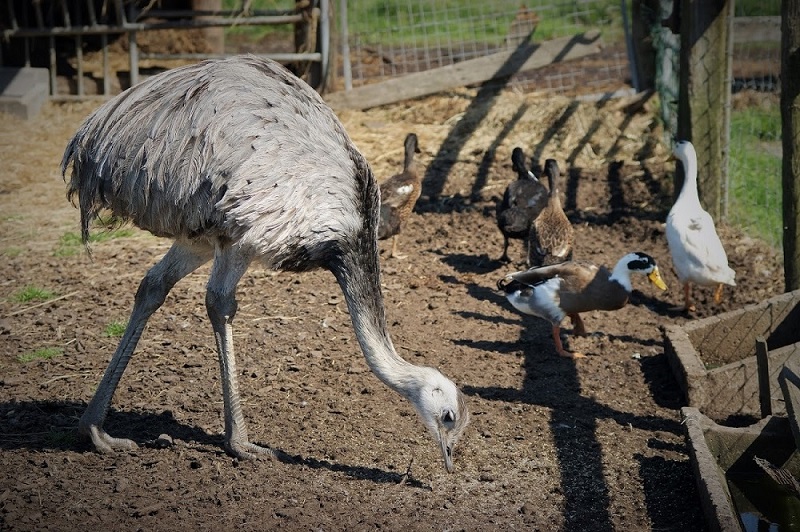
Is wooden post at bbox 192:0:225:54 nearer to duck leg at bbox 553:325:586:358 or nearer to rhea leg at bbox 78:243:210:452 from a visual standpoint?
duck leg at bbox 553:325:586:358

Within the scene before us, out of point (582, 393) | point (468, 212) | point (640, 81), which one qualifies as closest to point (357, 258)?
point (582, 393)

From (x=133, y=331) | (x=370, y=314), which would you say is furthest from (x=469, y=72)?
(x=133, y=331)

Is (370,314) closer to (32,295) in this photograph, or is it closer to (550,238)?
(550,238)

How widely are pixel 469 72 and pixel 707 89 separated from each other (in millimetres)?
4151

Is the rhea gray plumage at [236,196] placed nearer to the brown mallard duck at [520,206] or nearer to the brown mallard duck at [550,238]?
the brown mallard duck at [550,238]

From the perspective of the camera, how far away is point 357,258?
17.3 ft

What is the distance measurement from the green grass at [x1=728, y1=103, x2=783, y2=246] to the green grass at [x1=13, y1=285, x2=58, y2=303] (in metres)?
6.26

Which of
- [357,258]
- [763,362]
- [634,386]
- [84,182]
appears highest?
[84,182]

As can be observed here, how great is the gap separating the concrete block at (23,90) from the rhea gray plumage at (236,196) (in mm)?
7299

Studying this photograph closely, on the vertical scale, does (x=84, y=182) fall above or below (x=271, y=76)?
below

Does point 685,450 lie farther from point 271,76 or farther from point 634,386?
point 271,76

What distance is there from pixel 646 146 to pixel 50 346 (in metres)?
7.20

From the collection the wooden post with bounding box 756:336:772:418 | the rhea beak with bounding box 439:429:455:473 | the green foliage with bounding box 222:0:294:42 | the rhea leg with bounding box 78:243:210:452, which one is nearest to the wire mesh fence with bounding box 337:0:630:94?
the green foliage with bounding box 222:0:294:42

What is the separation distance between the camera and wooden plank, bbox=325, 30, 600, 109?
1238cm
